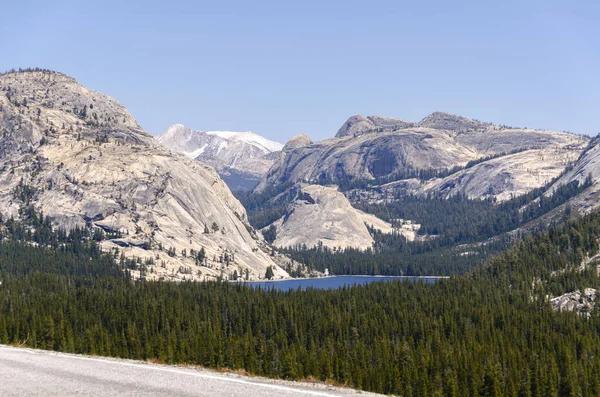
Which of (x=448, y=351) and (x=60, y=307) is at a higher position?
(x=60, y=307)

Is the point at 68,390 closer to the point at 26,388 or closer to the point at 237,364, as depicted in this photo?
the point at 26,388

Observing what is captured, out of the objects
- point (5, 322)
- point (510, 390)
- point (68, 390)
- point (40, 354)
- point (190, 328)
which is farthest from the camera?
point (190, 328)

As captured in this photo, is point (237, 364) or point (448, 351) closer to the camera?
point (237, 364)

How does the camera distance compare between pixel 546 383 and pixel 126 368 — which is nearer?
pixel 126 368

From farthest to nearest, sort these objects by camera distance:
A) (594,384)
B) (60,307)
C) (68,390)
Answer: (60,307), (594,384), (68,390)

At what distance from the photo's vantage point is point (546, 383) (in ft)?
408

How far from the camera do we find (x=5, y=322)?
499ft

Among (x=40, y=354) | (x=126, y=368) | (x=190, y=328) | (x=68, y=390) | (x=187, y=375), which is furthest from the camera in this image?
(x=190, y=328)

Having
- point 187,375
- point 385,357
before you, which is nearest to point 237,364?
point 385,357

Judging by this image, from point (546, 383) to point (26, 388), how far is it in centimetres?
9983

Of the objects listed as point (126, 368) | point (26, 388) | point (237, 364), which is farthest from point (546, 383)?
point (26, 388)

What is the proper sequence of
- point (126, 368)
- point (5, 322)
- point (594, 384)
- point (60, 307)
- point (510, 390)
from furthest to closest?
point (60, 307)
point (5, 322)
point (594, 384)
point (510, 390)
point (126, 368)

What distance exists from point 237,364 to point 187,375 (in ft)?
253

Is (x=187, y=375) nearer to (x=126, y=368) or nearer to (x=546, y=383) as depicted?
(x=126, y=368)
